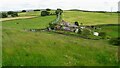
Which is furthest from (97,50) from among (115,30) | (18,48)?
(115,30)

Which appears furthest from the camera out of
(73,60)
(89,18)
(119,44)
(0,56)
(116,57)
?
(89,18)

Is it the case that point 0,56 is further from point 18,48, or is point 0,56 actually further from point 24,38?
point 24,38

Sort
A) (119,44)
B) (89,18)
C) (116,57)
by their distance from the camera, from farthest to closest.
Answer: (89,18) < (119,44) < (116,57)

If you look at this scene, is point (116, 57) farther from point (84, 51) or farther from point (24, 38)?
point (24, 38)

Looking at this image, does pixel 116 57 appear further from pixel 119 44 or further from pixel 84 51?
pixel 119 44

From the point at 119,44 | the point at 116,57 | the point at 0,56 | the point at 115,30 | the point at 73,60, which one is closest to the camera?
the point at 0,56

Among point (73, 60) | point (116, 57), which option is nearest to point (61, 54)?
point (73, 60)

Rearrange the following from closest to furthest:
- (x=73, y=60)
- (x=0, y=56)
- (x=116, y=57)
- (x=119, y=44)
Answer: (x=0, y=56) → (x=73, y=60) → (x=116, y=57) → (x=119, y=44)

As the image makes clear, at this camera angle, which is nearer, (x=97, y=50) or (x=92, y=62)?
(x=92, y=62)

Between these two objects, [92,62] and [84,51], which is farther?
[84,51]
